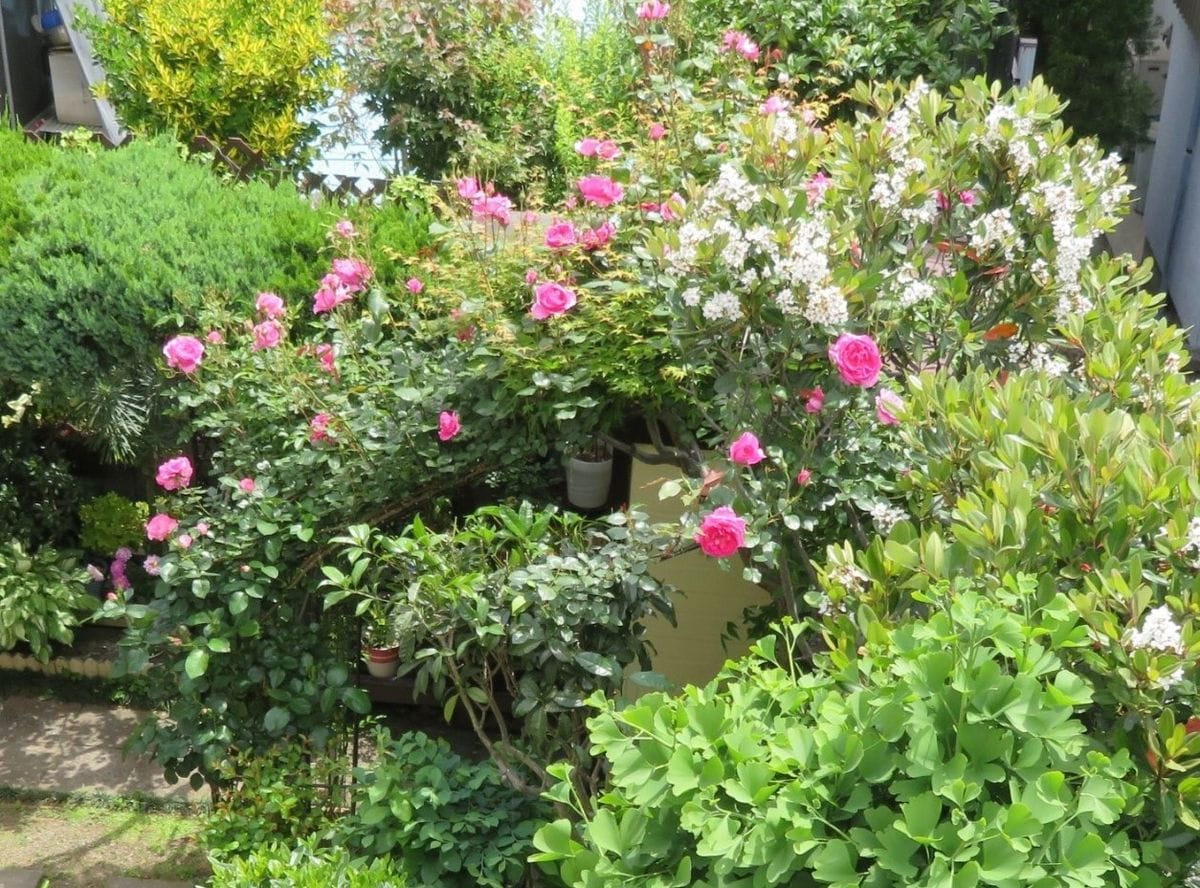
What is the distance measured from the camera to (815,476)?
11.4 ft

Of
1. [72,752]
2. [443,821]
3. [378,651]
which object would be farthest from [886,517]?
[72,752]

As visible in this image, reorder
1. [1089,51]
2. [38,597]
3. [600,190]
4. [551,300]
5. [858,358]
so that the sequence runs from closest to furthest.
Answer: [858,358] < [551,300] < [600,190] < [38,597] < [1089,51]

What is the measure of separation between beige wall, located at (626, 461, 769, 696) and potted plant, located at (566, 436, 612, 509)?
13 centimetres

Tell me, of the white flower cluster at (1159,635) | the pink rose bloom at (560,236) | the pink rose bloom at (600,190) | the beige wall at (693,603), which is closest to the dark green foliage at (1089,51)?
the beige wall at (693,603)

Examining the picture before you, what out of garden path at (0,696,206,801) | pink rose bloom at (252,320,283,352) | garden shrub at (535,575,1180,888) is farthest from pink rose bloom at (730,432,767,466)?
garden path at (0,696,206,801)

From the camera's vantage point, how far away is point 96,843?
5.51 meters

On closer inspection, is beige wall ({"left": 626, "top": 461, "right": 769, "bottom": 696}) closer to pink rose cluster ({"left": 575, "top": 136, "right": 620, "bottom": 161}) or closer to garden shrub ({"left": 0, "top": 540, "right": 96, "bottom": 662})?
pink rose cluster ({"left": 575, "top": 136, "right": 620, "bottom": 161})

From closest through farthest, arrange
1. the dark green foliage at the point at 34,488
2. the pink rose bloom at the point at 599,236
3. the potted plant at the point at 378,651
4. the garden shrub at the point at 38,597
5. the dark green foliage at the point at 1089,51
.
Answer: the pink rose bloom at the point at 599,236 → the potted plant at the point at 378,651 → the garden shrub at the point at 38,597 → the dark green foliage at the point at 34,488 → the dark green foliage at the point at 1089,51

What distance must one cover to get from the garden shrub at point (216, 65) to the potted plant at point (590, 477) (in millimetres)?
3109

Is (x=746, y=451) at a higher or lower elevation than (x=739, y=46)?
lower

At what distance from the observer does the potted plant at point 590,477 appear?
5273 mm

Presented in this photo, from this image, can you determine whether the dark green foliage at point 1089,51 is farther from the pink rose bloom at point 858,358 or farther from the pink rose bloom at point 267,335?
the pink rose bloom at point 858,358

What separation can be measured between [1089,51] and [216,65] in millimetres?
6687

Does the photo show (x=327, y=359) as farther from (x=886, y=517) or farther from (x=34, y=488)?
(x=34, y=488)
